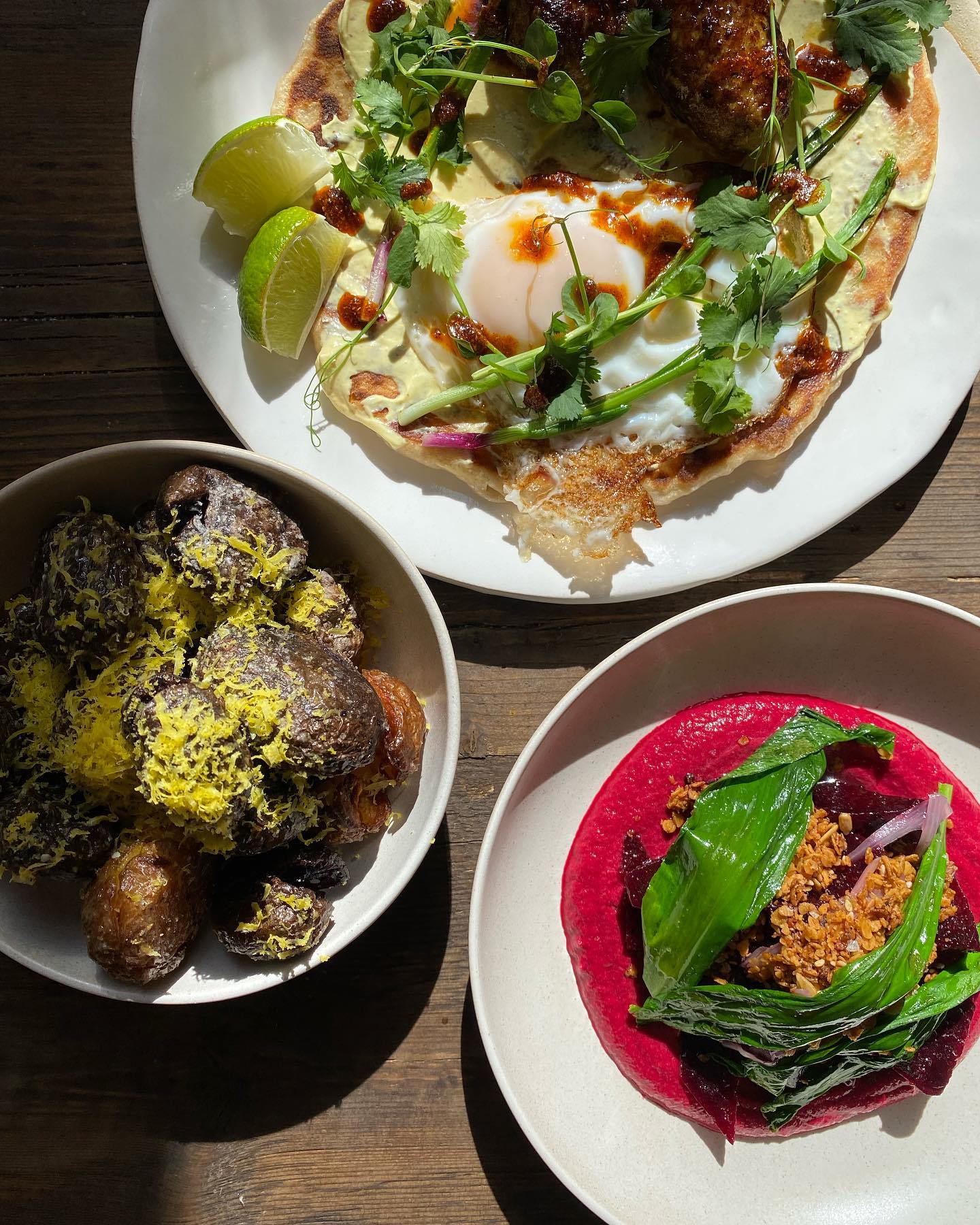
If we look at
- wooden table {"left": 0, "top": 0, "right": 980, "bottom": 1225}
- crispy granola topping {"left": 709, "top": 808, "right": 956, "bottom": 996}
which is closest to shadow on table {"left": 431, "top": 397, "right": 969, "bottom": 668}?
wooden table {"left": 0, "top": 0, "right": 980, "bottom": 1225}

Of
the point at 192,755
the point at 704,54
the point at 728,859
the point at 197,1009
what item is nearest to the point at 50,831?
the point at 192,755

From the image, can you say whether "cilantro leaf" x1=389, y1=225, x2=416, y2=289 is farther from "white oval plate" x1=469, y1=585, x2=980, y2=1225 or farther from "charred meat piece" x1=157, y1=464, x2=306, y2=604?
"white oval plate" x1=469, y1=585, x2=980, y2=1225

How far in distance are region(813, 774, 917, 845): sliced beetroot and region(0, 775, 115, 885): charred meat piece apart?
6.28ft

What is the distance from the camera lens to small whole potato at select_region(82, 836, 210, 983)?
7.04 ft

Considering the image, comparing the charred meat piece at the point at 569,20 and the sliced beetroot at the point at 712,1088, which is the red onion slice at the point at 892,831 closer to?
the sliced beetroot at the point at 712,1088

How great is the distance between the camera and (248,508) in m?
2.26

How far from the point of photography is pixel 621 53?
261cm

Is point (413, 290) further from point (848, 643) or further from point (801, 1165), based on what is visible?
point (801, 1165)

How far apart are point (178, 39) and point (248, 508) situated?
1.43 m

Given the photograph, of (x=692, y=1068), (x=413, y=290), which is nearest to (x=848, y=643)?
(x=692, y=1068)

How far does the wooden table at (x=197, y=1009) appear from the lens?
9.30 ft

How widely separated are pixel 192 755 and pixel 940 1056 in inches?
87.4

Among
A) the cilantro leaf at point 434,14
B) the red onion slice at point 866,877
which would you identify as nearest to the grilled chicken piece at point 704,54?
the cilantro leaf at point 434,14

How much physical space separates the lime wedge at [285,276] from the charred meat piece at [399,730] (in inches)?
40.4
